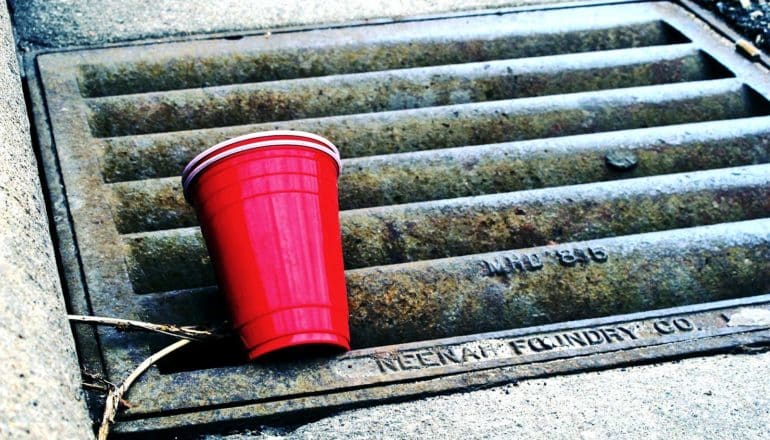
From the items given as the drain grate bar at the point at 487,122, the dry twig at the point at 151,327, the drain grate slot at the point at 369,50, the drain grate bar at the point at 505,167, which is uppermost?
the drain grate slot at the point at 369,50

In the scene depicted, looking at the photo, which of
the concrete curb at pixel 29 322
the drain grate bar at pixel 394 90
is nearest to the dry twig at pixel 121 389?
the concrete curb at pixel 29 322

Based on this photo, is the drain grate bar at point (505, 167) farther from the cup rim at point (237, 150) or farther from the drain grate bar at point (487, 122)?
the cup rim at point (237, 150)

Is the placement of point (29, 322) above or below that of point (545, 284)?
above

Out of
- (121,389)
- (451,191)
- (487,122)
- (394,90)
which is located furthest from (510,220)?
(121,389)

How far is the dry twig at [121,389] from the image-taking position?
5.88ft

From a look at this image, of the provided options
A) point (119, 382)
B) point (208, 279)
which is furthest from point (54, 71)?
point (119, 382)

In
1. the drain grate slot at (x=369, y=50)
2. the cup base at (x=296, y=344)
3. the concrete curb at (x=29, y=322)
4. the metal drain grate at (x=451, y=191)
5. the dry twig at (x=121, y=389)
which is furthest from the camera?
the drain grate slot at (x=369, y=50)

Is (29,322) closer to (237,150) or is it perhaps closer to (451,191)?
(237,150)

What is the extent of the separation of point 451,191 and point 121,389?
41.8 inches

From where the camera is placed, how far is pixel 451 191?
256 cm

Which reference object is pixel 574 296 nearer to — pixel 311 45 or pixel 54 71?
pixel 311 45

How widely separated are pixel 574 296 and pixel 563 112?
79 centimetres

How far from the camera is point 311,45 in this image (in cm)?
308

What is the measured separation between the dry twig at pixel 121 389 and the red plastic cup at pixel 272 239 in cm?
15
